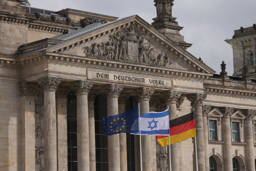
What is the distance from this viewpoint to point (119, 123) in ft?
195

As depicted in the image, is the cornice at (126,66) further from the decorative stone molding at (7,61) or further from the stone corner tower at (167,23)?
the stone corner tower at (167,23)

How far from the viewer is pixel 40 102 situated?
211 feet

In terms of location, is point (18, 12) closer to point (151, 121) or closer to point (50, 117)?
point (50, 117)

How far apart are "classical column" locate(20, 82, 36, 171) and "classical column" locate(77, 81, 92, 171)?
3.74 meters

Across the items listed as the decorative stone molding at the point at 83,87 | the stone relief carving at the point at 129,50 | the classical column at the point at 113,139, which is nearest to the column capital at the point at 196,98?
the stone relief carving at the point at 129,50

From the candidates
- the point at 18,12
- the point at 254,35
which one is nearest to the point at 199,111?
the point at 18,12

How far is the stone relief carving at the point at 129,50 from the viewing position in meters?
64.2

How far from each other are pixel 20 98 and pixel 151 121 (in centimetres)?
1257

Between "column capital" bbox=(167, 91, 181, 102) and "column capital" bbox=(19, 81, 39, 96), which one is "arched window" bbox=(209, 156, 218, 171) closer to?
"column capital" bbox=(167, 91, 181, 102)

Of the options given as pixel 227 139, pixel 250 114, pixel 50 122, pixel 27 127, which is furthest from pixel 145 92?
pixel 250 114

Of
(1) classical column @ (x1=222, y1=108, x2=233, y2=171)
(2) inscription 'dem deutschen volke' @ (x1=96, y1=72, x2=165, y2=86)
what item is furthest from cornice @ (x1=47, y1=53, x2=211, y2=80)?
(1) classical column @ (x1=222, y1=108, x2=233, y2=171)

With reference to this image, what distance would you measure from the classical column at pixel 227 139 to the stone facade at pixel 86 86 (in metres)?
5.42

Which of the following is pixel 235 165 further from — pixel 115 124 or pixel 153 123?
pixel 153 123

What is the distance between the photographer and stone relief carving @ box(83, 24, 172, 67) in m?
64.2
